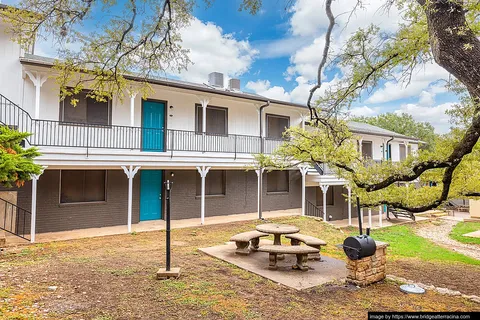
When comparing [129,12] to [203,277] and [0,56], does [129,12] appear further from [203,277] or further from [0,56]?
[0,56]

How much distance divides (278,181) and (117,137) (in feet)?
29.3

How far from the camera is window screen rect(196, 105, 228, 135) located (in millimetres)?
14078

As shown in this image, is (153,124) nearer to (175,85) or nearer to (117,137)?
(117,137)

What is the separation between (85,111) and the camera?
36.4 ft

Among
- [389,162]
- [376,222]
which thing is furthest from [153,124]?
[376,222]

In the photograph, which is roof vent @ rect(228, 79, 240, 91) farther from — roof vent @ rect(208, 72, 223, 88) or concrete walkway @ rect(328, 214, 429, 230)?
concrete walkway @ rect(328, 214, 429, 230)

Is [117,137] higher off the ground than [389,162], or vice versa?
[117,137]

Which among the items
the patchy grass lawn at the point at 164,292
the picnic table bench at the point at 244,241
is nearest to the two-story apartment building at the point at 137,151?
the patchy grass lawn at the point at 164,292

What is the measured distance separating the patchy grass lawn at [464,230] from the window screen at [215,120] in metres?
12.6

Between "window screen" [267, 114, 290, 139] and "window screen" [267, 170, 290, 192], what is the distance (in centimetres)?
201

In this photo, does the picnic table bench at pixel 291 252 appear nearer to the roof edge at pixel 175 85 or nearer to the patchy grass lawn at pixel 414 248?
the patchy grass lawn at pixel 414 248

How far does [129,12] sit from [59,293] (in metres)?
5.57

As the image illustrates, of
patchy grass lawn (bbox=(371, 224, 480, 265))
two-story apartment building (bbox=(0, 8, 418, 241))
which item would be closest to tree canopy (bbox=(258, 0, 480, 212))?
patchy grass lawn (bbox=(371, 224, 480, 265))

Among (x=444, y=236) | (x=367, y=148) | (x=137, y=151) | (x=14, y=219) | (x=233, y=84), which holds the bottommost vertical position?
(x=444, y=236)
